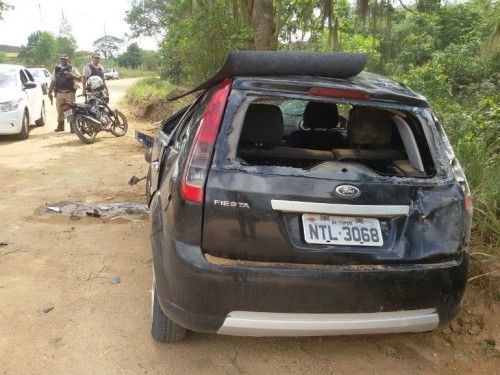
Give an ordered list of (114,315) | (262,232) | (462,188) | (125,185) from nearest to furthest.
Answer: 1. (262,232)
2. (462,188)
3. (114,315)
4. (125,185)

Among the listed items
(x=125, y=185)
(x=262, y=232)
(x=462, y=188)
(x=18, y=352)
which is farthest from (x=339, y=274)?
(x=125, y=185)

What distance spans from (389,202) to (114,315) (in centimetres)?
199

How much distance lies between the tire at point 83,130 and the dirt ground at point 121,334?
198 inches

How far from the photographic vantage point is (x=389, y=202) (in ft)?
7.34

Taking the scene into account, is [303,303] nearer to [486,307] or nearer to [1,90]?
[486,307]

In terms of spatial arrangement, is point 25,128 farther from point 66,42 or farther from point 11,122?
point 66,42

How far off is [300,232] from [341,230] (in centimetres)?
21

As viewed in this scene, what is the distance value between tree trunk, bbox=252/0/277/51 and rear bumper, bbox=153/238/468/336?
6.80m

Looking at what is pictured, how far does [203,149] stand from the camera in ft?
7.23

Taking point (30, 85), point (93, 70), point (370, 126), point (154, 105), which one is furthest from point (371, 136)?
point (154, 105)

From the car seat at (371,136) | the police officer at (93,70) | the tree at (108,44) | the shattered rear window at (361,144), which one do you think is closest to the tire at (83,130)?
the police officer at (93,70)

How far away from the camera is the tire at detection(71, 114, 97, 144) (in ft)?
30.9

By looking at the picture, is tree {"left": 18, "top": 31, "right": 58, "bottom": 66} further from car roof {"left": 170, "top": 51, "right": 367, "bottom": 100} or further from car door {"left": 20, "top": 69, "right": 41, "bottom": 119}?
car roof {"left": 170, "top": 51, "right": 367, "bottom": 100}

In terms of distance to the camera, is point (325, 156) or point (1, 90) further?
point (1, 90)
